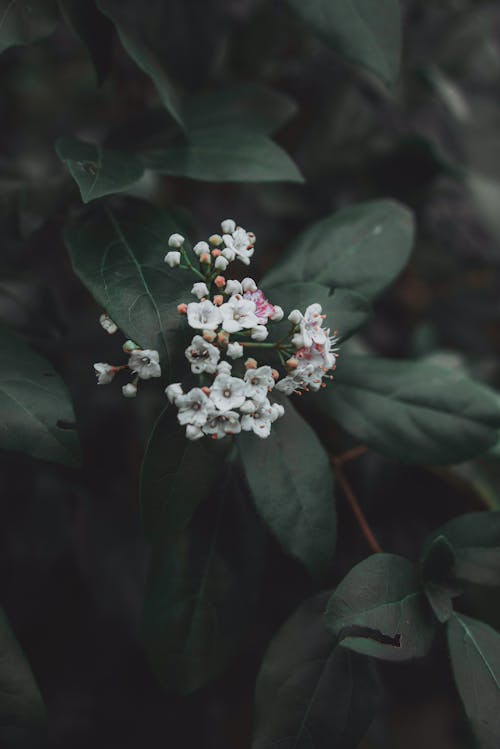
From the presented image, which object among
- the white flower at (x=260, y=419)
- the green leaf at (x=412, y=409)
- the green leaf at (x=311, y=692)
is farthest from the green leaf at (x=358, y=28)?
the green leaf at (x=311, y=692)

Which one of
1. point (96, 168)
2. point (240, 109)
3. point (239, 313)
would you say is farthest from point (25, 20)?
point (239, 313)

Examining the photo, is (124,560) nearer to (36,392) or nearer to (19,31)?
(36,392)

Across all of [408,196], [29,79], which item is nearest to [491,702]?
[408,196]

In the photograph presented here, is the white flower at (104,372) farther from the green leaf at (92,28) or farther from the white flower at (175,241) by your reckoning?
the green leaf at (92,28)

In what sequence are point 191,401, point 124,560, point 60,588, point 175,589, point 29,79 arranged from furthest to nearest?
point 29,79 < point 60,588 < point 124,560 < point 175,589 < point 191,401

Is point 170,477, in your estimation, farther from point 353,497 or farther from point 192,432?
point 353,497

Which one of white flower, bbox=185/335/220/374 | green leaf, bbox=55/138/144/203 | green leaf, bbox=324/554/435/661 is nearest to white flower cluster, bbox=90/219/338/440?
white flower, bbox=185/335/220/374

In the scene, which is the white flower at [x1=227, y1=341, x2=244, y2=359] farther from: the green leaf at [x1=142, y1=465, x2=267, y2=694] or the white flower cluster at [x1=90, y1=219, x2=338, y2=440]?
the green leaf at [x1=142, y1=465, x2=267, y2=694]
